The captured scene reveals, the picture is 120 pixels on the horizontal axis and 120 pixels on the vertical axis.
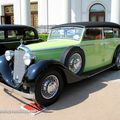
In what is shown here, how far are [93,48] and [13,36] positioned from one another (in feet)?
10.6

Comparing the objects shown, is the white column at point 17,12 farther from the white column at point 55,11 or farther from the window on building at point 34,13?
the white column at point 55,11

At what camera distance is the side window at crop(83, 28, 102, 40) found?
19.9 feet

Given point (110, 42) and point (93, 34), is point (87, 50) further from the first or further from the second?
point (110, 42)

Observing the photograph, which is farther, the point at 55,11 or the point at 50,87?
the point at 55,11

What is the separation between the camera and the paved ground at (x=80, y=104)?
423cm

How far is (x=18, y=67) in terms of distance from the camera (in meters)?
4.95

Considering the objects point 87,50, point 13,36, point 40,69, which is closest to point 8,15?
point 13,36

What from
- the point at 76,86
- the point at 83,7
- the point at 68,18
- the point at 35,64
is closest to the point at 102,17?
the point at 83,7

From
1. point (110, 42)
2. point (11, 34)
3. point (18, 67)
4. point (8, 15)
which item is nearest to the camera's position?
point (18, 67)

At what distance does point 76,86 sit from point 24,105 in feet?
5.48

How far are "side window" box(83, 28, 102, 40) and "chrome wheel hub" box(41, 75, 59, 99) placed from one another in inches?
66.7

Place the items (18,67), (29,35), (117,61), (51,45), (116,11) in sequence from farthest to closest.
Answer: (116,11) → (29,35) → (117,61) → (51,45) → (18,67)

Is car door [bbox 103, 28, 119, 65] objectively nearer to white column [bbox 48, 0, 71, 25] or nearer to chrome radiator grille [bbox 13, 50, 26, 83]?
chrome radiator grille [bbox 13, 50, 26, 83]

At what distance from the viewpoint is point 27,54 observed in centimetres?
473
